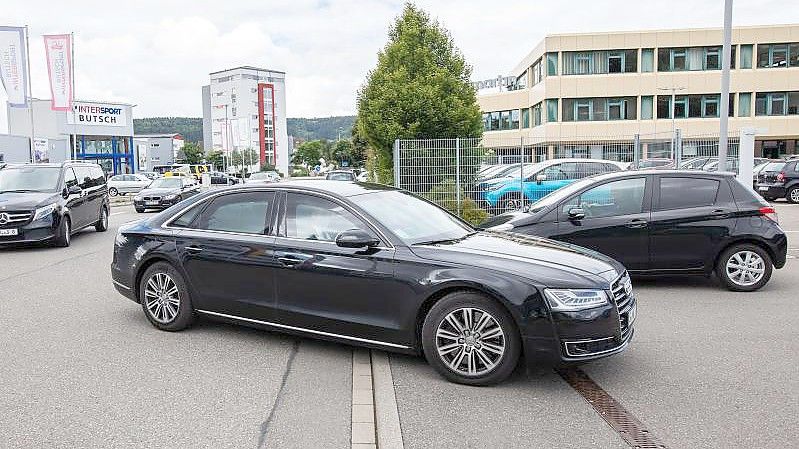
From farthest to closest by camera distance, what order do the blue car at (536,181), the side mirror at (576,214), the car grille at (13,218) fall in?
the blue car at (536,181) → the car grille at (13,218) → the side mirror at (576,214)

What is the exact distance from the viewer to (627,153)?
1822 cm

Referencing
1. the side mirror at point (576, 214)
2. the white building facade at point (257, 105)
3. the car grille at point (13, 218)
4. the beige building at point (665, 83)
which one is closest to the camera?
the side mirror at point (576, 214)

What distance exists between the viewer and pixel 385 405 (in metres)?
4.53

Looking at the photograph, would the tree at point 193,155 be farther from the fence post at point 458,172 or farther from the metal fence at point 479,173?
the fence post at point 458,172

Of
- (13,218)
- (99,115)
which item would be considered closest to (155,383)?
(13,218)

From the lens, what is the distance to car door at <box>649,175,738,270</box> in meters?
8.41

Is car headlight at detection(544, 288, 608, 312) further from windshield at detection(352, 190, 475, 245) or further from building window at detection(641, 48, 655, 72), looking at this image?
building window at detection(641, 48, 655, 72)

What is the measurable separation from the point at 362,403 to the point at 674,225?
549 centimetres

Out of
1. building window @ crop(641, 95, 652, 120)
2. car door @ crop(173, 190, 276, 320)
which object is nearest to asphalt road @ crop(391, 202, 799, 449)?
car door @ crop(173, 190, 276, 320)


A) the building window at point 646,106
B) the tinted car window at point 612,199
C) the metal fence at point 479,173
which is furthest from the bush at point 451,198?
the building window at point 646,106

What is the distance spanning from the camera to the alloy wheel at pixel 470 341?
4832 mm

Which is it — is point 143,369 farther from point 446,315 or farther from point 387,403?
point 446,315

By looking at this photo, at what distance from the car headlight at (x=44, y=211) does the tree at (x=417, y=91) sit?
861cm

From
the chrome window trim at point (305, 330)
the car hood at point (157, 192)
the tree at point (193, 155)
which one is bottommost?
the chrome window trim at point (305, 330)
